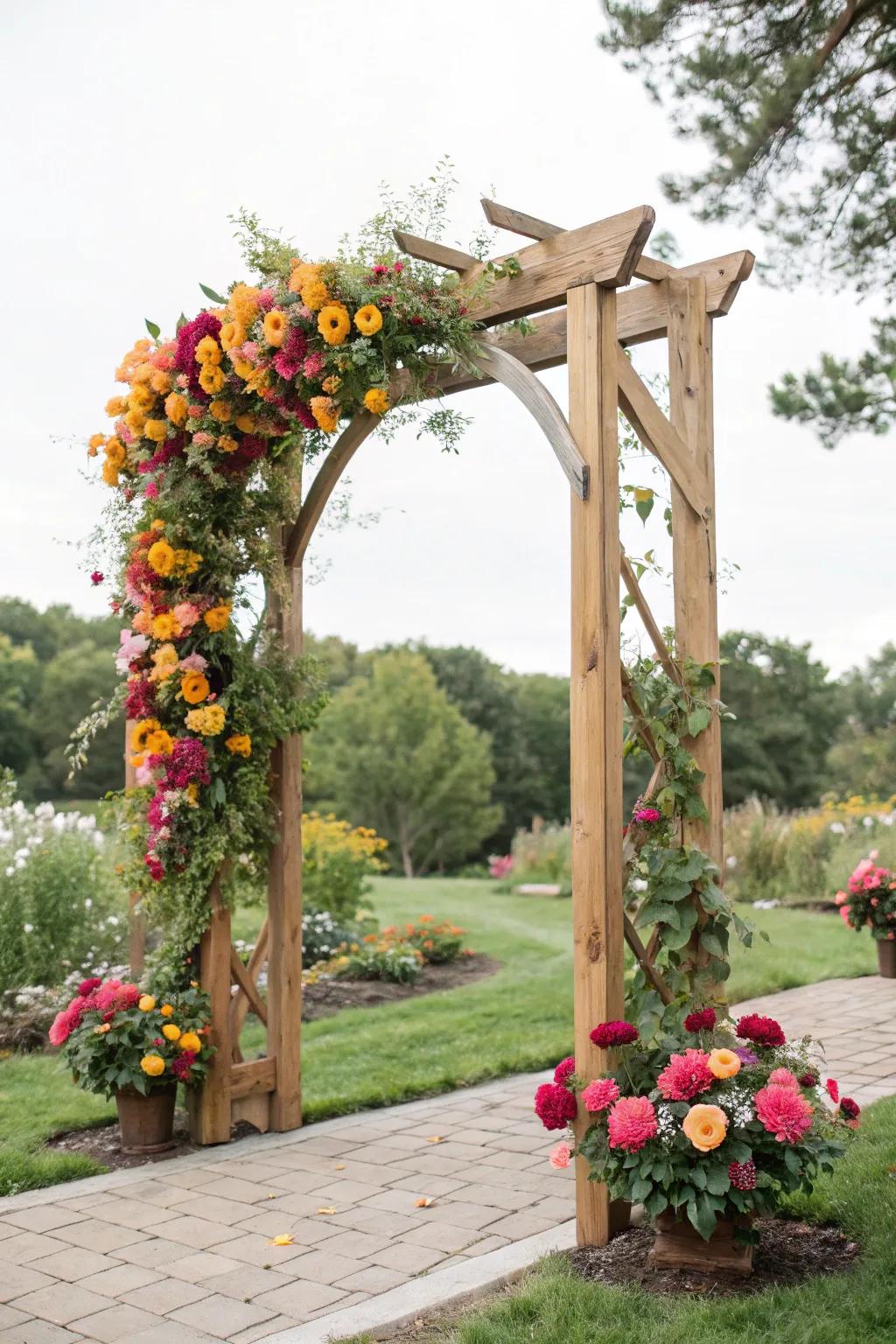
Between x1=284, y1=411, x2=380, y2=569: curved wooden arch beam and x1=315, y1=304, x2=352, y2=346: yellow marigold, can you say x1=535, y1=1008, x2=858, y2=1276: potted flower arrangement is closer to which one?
x1=315, y1=304, x2=352, y2=346: yellow marigold

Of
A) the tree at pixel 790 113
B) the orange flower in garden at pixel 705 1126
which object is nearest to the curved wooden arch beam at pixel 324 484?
the orange flower in garden at pixel 705 1126

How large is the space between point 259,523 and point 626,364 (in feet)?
5.76

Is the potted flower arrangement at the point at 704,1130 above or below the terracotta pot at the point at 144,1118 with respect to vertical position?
above

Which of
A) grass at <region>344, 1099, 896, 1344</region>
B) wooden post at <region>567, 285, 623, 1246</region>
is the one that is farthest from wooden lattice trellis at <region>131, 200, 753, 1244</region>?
grass at <region>344, 1099, 896, 1344</region>

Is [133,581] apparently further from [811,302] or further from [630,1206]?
[811,302]

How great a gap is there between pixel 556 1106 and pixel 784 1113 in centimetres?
63

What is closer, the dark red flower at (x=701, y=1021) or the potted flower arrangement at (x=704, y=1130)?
the potted flower arrangement at (x=704, y=1130)

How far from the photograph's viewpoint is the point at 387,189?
379cm

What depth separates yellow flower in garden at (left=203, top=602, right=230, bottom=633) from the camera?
14.5ft

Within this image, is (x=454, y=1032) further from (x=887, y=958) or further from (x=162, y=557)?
(x=162, y=557)

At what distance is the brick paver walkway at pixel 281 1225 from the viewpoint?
9.64 ft

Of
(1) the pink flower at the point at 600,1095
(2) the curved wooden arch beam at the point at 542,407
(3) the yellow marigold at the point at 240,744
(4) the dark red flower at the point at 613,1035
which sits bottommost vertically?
(1) the pink flower at the point at 600,1095

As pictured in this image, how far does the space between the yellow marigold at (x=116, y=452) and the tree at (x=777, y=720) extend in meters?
23.1

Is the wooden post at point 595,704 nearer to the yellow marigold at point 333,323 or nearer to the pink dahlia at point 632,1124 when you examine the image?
the pink dahlia at point 632,1124
